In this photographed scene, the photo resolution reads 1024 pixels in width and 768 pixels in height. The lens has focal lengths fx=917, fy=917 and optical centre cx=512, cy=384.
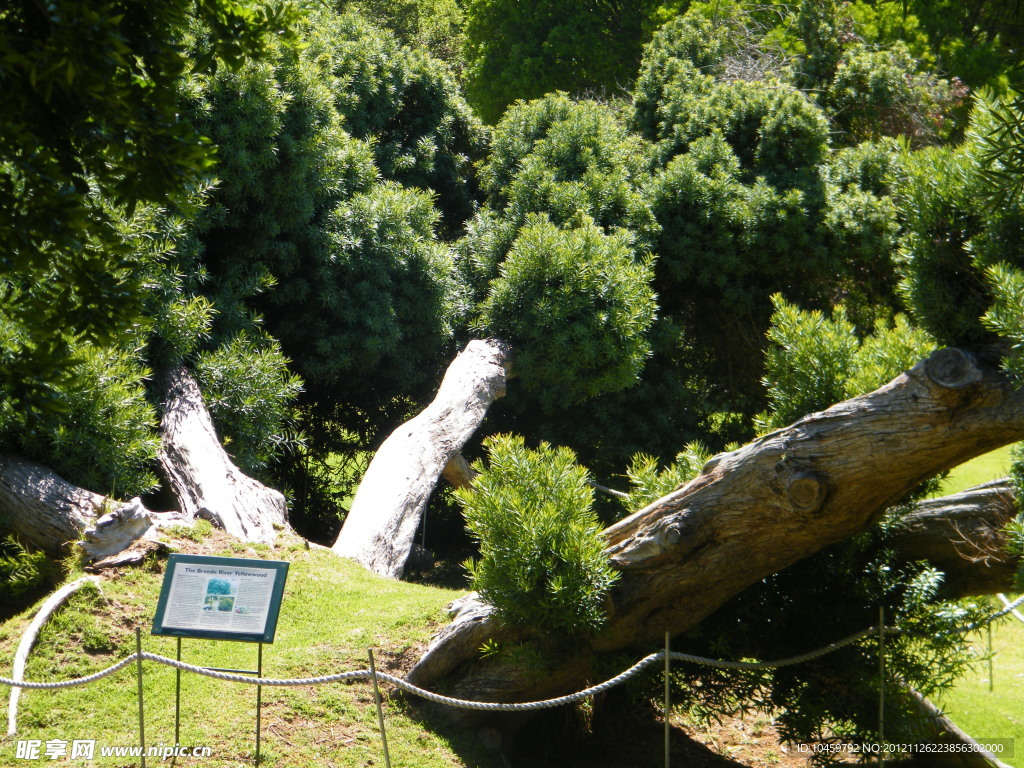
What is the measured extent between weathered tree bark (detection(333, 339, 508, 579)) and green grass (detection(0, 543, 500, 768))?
138 cm

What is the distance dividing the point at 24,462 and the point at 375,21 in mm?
23607

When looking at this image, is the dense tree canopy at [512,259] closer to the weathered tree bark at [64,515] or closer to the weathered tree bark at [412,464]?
the weathered tree bark at [64,515]

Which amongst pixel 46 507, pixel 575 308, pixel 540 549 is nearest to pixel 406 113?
pixel 575 308

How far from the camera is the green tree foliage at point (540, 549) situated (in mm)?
4934

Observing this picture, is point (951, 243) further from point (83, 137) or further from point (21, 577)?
point (21, 577)

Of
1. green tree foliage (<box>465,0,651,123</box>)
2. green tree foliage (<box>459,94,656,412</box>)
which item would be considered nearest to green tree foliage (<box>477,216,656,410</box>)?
green tree foliage (<box>459,94,656,412</box>)

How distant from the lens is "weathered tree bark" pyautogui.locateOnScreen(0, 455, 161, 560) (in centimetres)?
623

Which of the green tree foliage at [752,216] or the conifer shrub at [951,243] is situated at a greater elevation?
the green tree foliage at [752,216]

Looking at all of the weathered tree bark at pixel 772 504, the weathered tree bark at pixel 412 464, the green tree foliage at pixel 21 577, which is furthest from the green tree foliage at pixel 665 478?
the green tree foliage at pixel 21 577

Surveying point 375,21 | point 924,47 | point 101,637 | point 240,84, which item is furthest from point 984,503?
point 375,21

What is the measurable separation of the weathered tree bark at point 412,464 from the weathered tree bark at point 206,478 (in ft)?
2.26

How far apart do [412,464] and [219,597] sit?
3.89 m

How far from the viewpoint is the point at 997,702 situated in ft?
25.6

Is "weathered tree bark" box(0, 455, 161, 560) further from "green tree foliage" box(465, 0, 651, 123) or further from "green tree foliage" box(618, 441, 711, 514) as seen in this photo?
"green tree foliage" box(465, 0, 651, 123)
